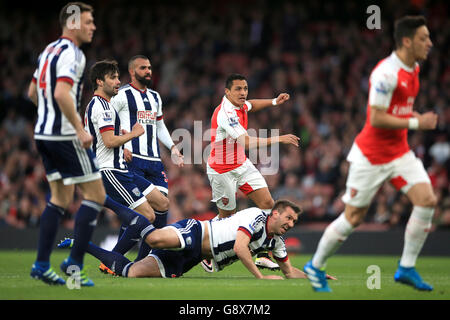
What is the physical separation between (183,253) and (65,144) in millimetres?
2175

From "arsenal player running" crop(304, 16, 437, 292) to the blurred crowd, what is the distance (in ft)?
28.5

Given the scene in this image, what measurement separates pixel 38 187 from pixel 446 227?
9784 millimetres

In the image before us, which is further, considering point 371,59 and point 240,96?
point 371,59

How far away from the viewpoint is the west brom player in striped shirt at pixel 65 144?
248 inches

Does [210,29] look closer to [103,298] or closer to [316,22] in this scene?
[316,22]

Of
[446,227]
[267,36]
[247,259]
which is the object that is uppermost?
[267,36]

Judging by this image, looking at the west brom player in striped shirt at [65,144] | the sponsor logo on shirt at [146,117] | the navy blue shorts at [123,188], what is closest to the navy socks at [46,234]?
the west brom player in striped shirt at [65,144]

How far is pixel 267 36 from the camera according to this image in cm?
2052

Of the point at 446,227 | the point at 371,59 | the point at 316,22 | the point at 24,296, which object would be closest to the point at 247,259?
the point at 24,296

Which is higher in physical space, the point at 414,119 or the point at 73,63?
the point at 73,63

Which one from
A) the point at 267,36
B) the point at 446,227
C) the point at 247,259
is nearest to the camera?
the point at 247,259

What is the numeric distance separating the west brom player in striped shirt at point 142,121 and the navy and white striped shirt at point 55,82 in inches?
103

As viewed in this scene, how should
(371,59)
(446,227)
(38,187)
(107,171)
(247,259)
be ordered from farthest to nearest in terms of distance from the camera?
1. (371,59)
2. (38,187)
3. (446,227)
4. (107,171)
5. (247,259)

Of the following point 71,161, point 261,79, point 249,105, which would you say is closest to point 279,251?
point 249,105
